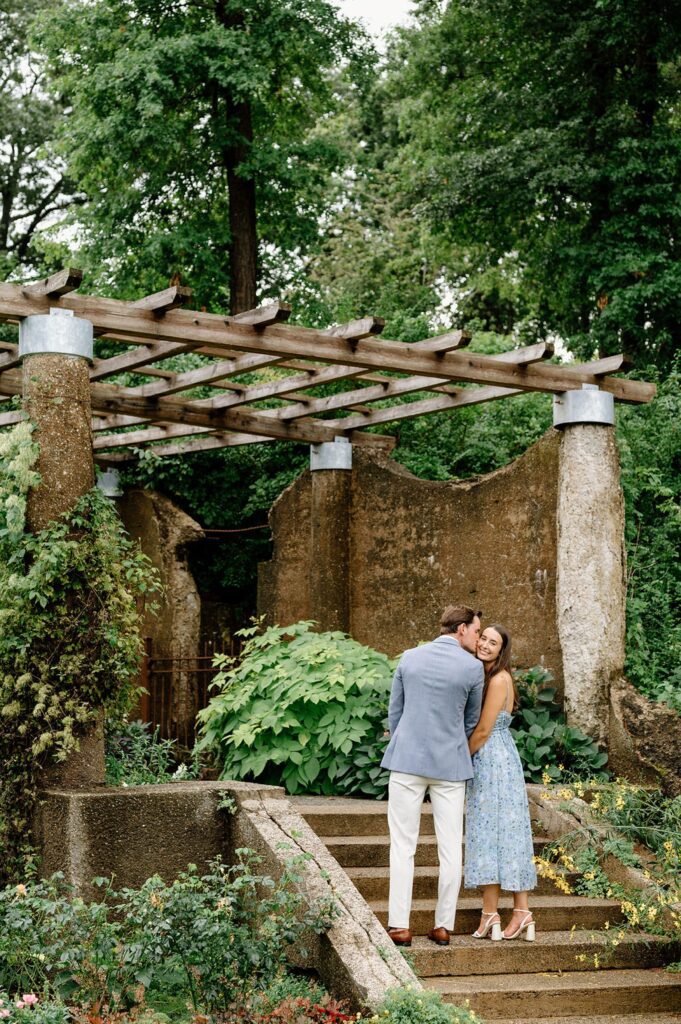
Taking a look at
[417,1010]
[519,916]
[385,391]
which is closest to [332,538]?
[385,391]

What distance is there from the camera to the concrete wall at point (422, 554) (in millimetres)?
10148

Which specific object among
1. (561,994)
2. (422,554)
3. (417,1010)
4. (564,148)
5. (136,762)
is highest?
(564,148)

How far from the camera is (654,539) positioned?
12078 millimetres

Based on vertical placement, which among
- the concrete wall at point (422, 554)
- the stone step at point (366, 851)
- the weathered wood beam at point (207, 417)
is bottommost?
the stone step at point (366, 851)

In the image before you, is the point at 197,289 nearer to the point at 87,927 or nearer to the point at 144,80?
the point at 144,80

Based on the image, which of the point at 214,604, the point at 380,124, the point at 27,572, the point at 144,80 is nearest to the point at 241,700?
the point at 27,572

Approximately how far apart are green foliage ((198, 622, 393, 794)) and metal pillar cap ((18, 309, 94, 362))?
117 inches

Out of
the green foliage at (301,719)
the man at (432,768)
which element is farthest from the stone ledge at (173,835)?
the green foliage at (301,719)

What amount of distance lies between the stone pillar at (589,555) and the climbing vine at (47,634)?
12.3 feet

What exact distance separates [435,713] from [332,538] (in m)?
5.56

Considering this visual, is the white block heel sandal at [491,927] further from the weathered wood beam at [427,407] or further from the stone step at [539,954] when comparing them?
the weathered wood beam at [427,407]

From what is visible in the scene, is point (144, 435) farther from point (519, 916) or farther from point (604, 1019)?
point (604, 1019)

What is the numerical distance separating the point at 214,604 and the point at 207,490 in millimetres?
1410

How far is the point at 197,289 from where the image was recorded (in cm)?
1962
